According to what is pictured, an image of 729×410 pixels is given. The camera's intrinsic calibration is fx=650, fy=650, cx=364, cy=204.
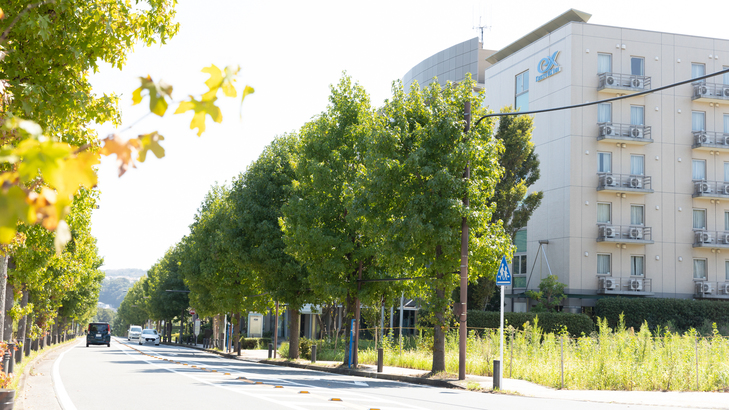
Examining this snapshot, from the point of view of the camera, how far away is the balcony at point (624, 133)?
42.9 meters

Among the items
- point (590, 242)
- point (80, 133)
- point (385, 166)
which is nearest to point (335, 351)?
point (385, 166)

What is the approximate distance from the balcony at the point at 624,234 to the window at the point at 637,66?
1063 centimetres

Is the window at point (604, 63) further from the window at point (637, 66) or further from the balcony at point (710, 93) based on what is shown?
the balcony at point (710, 93)

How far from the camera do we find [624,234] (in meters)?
43.1

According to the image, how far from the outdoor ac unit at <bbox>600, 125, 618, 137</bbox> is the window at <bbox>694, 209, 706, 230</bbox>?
852 cm

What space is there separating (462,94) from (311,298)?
14887mm

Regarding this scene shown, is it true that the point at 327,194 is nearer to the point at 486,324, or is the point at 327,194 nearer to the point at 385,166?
the point at 385,166

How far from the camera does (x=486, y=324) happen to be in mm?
38375

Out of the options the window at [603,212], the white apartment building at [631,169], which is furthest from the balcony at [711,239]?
the window at [603,212]

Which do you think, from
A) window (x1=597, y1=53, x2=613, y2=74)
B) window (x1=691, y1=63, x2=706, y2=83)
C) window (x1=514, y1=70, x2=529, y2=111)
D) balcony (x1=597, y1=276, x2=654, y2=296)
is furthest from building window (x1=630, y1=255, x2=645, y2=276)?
window (x1=691, y1=63, x2=706, y2=83)

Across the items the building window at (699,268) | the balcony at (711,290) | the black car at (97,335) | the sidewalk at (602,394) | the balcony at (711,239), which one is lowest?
the black car at (97,335)

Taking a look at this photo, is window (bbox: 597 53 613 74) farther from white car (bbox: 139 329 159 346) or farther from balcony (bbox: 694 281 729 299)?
white car (bbox: 139 329 159 346)

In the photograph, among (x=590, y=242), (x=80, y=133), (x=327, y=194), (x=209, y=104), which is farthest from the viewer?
(x=590, y=242)

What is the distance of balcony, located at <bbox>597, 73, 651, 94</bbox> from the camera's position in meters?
42.8
